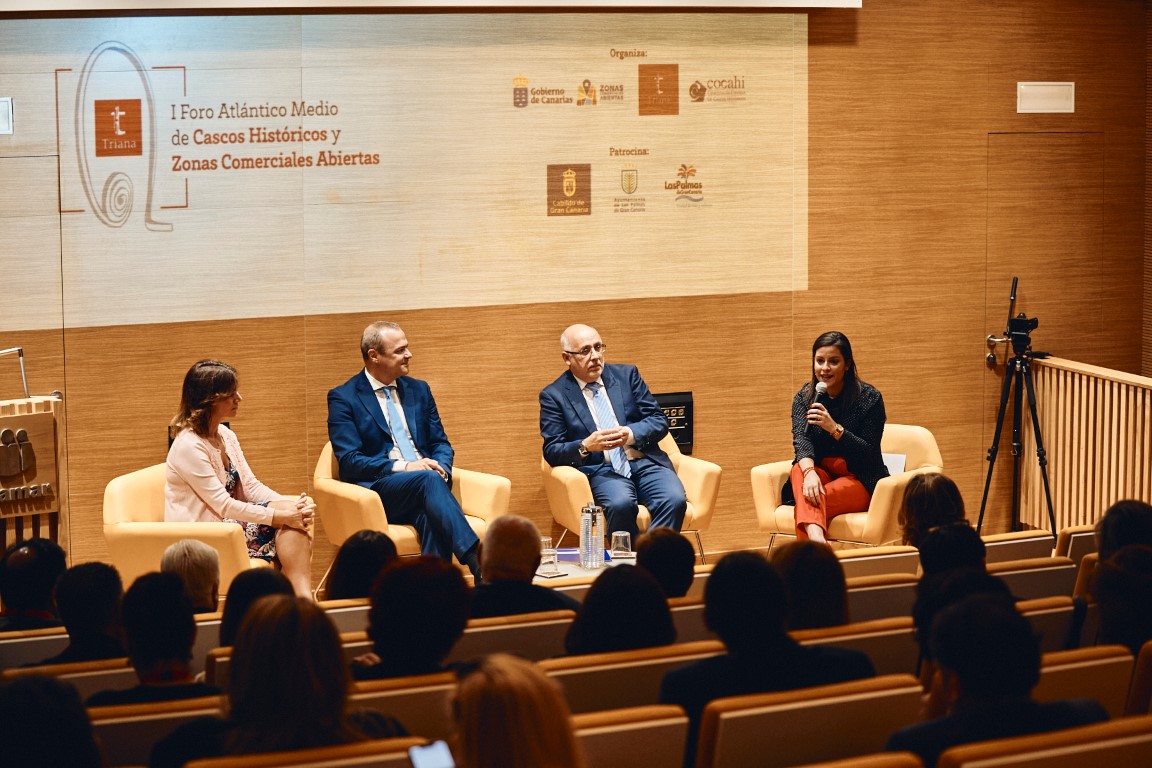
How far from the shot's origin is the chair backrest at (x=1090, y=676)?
123 inches

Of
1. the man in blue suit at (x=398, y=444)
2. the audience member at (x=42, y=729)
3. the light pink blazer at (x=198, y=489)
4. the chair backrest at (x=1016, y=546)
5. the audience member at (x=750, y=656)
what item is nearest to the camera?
the audience member at (x=42, y=729)

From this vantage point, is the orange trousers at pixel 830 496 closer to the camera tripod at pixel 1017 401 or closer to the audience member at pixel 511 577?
the camera tripod at pixel 1017 401

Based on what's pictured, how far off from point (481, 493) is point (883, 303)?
280cm

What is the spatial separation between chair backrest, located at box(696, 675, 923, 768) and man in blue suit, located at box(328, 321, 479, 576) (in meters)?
3.44

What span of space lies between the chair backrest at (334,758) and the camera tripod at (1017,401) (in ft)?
19.5

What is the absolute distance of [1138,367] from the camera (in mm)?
8461

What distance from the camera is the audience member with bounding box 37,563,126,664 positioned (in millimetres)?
3508

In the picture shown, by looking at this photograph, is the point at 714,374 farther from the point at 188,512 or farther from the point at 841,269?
the point at 188,512

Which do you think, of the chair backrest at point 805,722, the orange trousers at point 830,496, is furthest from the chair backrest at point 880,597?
the orange trousers at point 830,496

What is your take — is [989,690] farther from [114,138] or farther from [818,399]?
[114,138]

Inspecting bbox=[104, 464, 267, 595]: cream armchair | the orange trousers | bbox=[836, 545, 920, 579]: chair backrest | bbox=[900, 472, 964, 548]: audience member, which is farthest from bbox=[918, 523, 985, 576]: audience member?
bbox=[104, 464, 267, 595]: cream armchair

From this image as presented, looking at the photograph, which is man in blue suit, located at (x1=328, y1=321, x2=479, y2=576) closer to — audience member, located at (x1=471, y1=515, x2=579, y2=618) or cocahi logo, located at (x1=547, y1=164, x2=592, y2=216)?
cocahi logo, located at (x1=547, y1=164, x2=592, y2=216)

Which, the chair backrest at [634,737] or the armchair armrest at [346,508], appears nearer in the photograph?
the chair backrest at [634,737]

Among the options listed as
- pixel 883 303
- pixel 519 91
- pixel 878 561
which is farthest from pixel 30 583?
pixel 883 303
